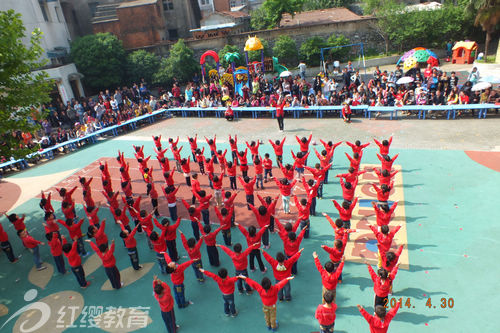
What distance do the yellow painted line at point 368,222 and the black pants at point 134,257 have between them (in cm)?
549

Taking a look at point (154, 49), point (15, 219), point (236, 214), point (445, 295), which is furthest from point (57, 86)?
point (445, 295)

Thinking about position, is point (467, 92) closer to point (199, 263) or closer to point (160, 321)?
point (199, 263)

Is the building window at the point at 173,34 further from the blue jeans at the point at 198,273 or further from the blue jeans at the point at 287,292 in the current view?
the blue jeans at the point at 287,292

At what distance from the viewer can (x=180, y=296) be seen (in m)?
7.51

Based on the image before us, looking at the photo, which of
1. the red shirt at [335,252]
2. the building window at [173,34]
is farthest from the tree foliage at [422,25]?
the red shirt at [335,252]

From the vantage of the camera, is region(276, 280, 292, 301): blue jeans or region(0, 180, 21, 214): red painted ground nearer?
region(276, 280, 292, 301): blue jeans

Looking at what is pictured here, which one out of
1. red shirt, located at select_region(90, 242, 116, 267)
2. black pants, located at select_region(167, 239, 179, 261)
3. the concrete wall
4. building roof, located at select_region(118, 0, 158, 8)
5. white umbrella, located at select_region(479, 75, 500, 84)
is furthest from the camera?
building roof, located at select_region(118, 0, 158, 8)

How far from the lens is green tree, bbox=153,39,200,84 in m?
30.0

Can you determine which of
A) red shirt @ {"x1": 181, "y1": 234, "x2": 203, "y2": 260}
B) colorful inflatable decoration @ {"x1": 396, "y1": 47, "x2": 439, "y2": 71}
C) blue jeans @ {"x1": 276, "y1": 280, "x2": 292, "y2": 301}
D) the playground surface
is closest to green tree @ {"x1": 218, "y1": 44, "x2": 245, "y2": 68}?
colorful inflatable decoration @ {"x1": 396, "y1": 47, "x2": 439, "y2": 71}

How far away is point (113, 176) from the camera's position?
15.3 meters

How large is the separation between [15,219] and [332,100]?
16.3 m

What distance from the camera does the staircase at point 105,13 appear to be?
117ft

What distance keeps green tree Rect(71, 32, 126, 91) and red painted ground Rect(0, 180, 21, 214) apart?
15414 millimetres

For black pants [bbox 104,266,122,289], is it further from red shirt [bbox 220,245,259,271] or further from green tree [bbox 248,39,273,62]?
green tree [bbox 248,39,273,62]
